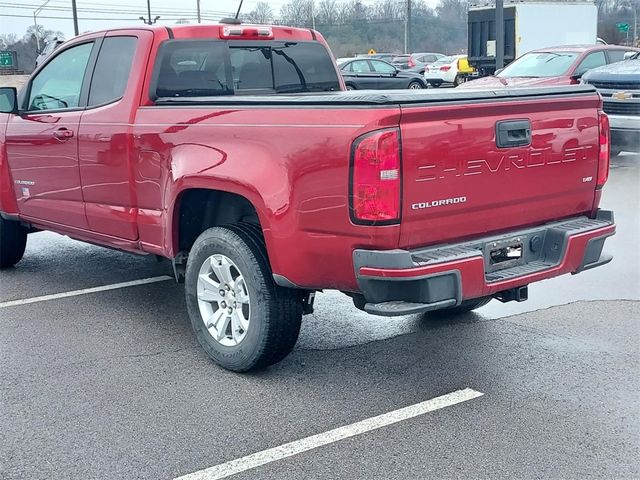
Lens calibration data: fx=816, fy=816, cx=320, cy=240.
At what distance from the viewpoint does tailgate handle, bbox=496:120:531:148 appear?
13.6 feet

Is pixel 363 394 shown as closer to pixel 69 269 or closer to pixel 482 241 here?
pixel 482 241

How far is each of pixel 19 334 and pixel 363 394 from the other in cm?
252

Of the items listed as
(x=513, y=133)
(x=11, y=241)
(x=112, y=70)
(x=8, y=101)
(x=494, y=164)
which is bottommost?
(x=11, y=241)

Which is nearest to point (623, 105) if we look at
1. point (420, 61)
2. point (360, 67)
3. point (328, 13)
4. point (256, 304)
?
point (256, 304)

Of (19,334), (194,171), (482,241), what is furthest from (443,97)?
Answer: (19,334)

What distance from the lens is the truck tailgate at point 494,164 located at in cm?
386

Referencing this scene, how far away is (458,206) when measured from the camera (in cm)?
404

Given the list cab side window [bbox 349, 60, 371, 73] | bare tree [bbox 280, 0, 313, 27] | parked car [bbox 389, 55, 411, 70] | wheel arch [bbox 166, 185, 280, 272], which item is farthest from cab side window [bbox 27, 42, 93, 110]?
parked car [bbox 389, 55, 411, 70]

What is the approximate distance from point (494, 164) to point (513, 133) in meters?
0.21

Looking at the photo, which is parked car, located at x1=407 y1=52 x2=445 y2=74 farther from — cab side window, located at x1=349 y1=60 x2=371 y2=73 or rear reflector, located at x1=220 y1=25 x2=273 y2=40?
rear reflector, located at x1=220 y1=25 x2=273 y2=40

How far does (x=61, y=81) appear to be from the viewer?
6152 mm

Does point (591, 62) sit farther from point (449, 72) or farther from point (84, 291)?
point (449, 72)

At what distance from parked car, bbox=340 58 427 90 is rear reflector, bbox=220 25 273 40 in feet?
59.5

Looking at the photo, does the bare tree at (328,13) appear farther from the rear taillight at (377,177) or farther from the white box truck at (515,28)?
the rear taillight at (377,177)
